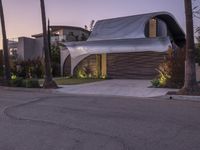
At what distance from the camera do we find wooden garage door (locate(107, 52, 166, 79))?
26.0 m

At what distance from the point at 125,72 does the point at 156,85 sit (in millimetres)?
8528

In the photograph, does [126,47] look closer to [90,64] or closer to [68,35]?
[90,64]

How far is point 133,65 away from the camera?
89.7 ft

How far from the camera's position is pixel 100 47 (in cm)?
2836

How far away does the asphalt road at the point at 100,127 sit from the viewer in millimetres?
6734

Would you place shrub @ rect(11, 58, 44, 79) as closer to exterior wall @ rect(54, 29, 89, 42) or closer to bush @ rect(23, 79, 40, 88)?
exterior wall @ rect(54, 29, 89, 42)

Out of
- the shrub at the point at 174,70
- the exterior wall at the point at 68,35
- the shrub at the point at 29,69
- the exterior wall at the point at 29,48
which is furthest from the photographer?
the exterior wall at the point at 68,35

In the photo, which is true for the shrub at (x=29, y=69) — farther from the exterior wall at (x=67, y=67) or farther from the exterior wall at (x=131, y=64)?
the exterior wall at (x=131, y=64)

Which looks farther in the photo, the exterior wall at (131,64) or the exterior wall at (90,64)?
the exterior wall at (90,64)

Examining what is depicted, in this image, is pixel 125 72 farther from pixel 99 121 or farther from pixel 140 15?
pixel 99 121

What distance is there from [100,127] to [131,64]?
19.3 meters

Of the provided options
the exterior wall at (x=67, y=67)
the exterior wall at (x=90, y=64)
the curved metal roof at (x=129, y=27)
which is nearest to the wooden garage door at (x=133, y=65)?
the exterior wall at (x=90, y=64)

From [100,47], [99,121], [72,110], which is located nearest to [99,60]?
[100,47]

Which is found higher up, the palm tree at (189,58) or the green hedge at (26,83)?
the palm tree at (189,58)
